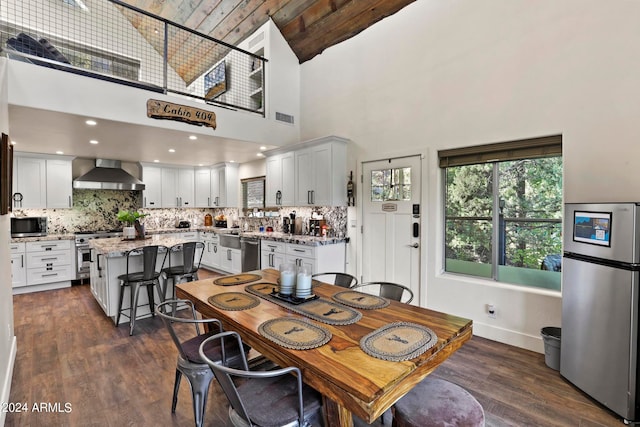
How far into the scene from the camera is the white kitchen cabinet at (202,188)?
7805 millimetres

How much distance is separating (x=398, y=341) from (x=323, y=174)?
11.6 feet

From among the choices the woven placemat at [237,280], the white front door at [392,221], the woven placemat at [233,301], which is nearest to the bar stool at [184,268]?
the woven placemat at [237,280]

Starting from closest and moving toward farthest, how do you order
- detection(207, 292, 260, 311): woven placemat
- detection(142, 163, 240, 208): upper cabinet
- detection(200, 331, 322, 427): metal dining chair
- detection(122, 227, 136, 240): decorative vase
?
detection(200, 331, 322, 427): metal dining chair, detection(207, 292, 260, 311): woven placemat, detection(122, 227, 136, 240): decorative vase, detection(142, 163, 240, 208): upper cabinet

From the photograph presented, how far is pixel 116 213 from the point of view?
6961 millimetres

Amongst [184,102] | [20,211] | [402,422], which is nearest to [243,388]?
[402,422]

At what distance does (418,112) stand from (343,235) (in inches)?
85.1

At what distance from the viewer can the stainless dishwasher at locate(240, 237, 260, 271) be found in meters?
5.51

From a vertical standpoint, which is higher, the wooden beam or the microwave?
the wooden beam

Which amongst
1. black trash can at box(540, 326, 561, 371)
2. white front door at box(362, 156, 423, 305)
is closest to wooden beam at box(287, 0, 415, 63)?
white front door at box(362, 156, 423, 305)

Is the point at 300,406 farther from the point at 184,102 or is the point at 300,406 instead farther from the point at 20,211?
the point at 20,211

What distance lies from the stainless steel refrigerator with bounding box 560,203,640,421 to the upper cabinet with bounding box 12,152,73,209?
26.2 feet

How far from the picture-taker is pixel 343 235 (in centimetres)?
491

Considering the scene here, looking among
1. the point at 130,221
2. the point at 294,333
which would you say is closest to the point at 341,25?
the point at 130,221

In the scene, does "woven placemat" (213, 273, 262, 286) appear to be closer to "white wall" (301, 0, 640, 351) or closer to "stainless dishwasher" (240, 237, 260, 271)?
"white wall" (301, 0, 640, 351)
